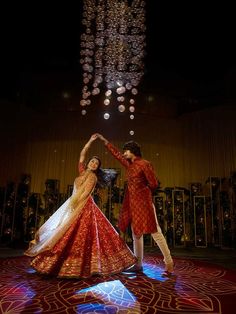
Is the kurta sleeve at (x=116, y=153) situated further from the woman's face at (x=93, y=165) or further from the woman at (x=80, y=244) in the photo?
the woman at (x=80, y=244)

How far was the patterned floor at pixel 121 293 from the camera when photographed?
2076 millimetres

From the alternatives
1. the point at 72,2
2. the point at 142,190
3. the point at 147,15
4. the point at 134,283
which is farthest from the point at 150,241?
the point at 72,2

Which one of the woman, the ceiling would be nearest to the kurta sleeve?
the woman

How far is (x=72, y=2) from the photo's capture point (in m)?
5.43

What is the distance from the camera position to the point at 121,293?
7.93 ft

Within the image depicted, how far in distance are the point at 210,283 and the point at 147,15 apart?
5.01 meters

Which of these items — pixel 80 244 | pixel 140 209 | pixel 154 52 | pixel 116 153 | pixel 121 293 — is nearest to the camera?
pixel 121 293

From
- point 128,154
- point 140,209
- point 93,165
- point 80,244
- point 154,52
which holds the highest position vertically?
point 154,52

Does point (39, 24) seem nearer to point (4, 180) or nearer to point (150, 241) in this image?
point (4, 180)

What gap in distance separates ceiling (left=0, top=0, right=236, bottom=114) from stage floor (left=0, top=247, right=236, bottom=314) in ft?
15.5

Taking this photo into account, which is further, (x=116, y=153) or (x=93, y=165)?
(x=116, y=153)

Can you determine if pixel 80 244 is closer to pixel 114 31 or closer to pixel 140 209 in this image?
pixel 140 209

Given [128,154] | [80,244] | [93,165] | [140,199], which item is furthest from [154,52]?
[80,244]

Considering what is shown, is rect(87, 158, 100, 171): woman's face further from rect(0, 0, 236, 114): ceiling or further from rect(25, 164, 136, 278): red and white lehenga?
rect(0, 0, 236, 114): ceiling
